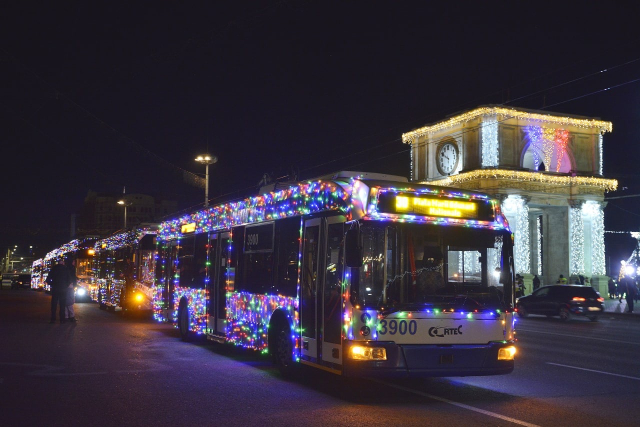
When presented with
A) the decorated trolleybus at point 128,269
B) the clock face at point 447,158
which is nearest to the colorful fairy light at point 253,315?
the decorated trolleybus at point 128,269

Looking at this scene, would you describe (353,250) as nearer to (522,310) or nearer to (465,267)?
(465,267)

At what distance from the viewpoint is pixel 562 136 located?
5003 cm

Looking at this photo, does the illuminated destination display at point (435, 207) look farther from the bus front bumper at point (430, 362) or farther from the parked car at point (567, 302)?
the parked car at point (567, 302)

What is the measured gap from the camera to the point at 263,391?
10102 mm

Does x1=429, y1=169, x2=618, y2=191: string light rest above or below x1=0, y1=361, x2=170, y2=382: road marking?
above

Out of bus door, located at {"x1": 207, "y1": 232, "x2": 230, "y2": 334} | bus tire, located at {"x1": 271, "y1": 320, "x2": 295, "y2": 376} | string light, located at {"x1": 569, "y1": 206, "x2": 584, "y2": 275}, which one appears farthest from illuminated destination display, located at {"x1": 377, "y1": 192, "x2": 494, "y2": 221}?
string light, located at {"x1": 569, "y1": 206, "x2": 584, "y2": 275}

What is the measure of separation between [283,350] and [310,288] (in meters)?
1.43

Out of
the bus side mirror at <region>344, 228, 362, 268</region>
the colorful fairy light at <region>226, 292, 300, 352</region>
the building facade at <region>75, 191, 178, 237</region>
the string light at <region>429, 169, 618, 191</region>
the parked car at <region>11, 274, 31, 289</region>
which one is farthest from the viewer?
the building facade at <region>75, 191, 178, 237</region>

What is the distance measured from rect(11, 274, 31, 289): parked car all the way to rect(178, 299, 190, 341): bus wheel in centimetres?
6185

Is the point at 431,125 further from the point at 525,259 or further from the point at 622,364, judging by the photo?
the point at 622,364

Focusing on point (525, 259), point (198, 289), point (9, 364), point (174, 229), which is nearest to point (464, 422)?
point (9, 364)

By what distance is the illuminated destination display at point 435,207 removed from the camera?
9.84 m

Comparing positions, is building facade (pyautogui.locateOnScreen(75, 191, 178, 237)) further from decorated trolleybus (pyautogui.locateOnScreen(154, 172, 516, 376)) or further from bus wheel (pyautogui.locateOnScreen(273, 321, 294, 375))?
decorated trolleybus (pyautogui.locateOnScreen(154, 172, 516, 376))

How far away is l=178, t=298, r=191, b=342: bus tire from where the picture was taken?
17125mm
